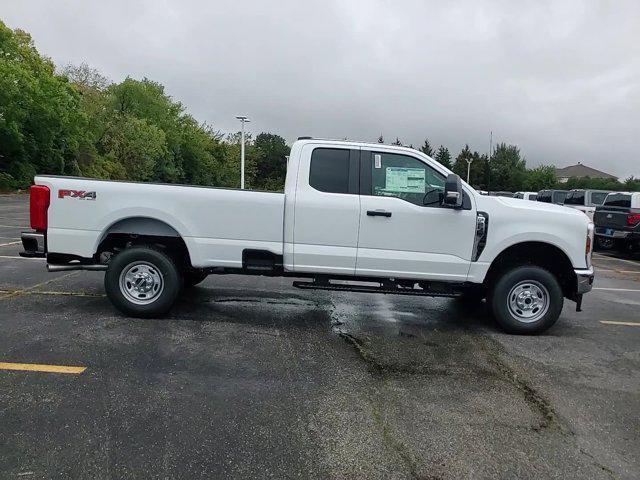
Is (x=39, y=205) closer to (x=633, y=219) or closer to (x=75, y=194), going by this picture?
(x=75, y=194)

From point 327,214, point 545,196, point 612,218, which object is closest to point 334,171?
point 327,214

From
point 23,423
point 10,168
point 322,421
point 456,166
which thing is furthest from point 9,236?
point 456,166

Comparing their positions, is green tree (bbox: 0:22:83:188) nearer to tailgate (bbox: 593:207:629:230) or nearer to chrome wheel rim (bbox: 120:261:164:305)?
chrome wheel rim (bbox: 120:261:164:305)

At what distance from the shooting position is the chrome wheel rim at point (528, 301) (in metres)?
5.88

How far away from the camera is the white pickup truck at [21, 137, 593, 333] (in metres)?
5.64

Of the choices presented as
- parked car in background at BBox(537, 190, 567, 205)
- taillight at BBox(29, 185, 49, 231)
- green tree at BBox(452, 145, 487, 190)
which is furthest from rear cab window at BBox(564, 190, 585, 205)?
green tree at BBox(452, 145, 487, 190)

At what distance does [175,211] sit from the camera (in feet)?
18.6

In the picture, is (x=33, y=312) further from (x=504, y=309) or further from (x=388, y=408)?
(x=504, y=309)

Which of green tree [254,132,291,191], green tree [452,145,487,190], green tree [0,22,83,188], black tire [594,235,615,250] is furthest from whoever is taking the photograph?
green tree [452,145,487,190]

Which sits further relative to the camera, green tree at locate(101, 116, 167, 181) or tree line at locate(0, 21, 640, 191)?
green tree at locate(101, 116, 167, 181)

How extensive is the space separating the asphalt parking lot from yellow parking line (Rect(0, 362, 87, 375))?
0.24 ft

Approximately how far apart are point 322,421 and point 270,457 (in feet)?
1.95

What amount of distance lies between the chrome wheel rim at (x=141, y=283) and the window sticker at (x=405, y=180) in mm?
2903

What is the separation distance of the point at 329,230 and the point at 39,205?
331 centimetres
